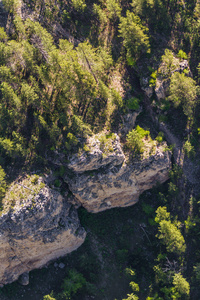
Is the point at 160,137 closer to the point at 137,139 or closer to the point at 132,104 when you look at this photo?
the point at 137,139

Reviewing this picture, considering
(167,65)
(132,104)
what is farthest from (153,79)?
(132,104)

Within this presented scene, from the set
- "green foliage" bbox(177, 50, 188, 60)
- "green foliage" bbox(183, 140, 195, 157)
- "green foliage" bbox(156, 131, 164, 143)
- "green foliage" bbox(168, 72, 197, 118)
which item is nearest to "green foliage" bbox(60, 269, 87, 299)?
"green foliage" bbox(156, 131, 164, 143)

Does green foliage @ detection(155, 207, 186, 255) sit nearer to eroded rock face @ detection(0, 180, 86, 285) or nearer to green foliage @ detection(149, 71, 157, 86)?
eroded rock face @ detection(0, 180, 86, 285)

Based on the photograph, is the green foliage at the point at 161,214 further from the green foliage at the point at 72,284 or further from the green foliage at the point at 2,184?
the green foliage at the point at 2,184

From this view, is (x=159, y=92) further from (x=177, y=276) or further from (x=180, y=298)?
(x=180, y=298)

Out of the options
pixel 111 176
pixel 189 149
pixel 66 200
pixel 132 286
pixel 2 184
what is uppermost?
pixel 189 149

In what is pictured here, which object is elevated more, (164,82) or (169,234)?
(164,82)
